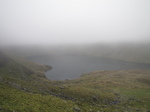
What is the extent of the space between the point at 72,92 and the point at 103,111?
2083 cm

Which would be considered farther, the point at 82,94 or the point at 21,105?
the point at 82,94

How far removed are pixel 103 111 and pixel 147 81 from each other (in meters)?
71.3

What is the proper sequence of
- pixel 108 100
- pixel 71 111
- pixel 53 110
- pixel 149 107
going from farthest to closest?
pixel 108 100
pixel 149 107
pixel 71 111
pixel 53 110

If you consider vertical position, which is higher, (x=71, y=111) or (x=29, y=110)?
(x=29, y=110)

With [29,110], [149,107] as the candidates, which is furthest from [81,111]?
[149,107]

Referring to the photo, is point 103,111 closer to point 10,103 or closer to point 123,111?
point 123,111

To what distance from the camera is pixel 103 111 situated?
3538 centimetres

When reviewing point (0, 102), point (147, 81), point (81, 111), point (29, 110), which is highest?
point (0, 102)

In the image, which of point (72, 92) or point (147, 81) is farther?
point (147, 81)

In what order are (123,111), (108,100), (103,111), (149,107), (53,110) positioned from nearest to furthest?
(53,110), (103,111), (123,111), (149,107), (108,100)

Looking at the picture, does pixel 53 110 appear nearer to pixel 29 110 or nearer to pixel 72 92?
pixel 29 110

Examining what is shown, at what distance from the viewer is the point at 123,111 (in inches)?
1487

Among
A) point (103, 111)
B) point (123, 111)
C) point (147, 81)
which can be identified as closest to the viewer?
point (103, 111)

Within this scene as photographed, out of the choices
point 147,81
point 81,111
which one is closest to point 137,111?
point 81,111
